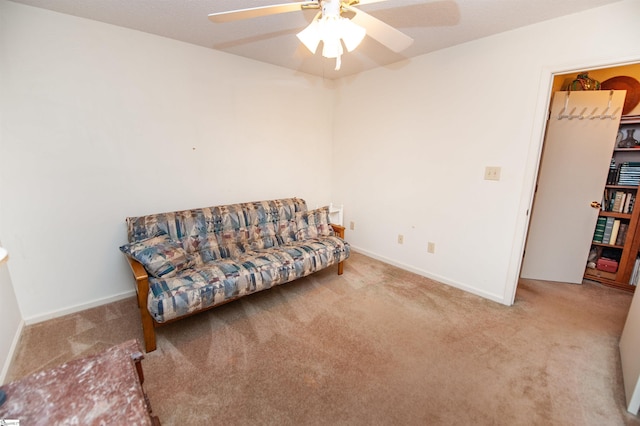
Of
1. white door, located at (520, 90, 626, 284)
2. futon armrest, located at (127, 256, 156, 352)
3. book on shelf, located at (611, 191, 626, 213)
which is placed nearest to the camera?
futon armrest, located at (127, 256, 156, 352)

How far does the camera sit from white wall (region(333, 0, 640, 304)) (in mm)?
2075

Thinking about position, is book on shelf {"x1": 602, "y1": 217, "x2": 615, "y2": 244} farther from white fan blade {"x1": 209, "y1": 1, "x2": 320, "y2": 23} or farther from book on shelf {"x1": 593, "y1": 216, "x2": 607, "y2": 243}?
white fan blade {"x1": 209, "y1": 1, "x2": 320, "y2": 23}

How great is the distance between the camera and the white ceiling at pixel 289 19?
1865mm

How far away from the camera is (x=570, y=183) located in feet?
9.52

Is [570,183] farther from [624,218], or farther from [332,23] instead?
Answer: [332,23]

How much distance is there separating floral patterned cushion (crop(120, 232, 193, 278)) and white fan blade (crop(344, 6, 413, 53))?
202cm

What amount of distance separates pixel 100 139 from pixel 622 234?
515cm

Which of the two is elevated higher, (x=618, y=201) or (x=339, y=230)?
(x=618, y=201)

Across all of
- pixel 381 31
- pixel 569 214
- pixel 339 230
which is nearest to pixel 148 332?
pixel 339 230

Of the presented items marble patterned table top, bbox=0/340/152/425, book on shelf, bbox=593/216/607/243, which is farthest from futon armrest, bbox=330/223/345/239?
book on shelf, bbox=593/216/607/243

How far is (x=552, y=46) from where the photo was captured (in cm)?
209

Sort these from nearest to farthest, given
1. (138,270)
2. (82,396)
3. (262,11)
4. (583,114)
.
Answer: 1. (82,396)
2. (262,11)
3. (138,270)
4. (583,114)

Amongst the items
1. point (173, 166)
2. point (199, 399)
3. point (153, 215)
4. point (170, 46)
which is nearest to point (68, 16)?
point (170, 46)

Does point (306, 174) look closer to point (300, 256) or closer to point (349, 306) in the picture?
point (300, 256)
